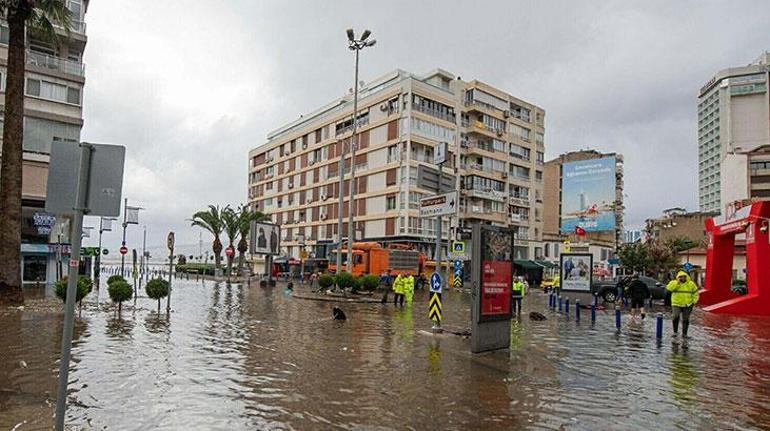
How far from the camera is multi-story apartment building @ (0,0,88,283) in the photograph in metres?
29.2

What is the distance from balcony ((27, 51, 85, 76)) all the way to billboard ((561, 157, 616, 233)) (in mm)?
47276

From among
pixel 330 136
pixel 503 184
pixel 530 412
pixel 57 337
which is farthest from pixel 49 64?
pixel 503 184

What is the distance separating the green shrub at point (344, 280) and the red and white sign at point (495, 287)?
17.1 metres

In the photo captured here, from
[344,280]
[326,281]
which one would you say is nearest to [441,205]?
[344,280]

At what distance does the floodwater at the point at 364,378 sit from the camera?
6594 millimetres

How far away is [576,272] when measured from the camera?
23.2 m

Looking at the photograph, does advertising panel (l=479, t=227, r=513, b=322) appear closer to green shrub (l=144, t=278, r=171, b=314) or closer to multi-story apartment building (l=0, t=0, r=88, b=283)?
green shrub (l=144, t=278, r=171, b=314)

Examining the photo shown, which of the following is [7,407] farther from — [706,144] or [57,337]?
[706,144]

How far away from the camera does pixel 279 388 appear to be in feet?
26.2

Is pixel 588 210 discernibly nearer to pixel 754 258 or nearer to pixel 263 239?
pixel 754 258

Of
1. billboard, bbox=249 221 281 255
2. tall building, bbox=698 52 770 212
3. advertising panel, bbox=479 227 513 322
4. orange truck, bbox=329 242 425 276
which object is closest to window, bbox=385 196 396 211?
orange truck, bbox=329 242 425 276

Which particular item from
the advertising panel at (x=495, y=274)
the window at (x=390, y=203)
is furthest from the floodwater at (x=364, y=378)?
the window at (x=390, y=203)

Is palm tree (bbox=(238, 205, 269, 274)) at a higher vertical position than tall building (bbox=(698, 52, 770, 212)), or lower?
lower

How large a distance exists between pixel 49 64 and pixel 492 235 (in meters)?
30.4
